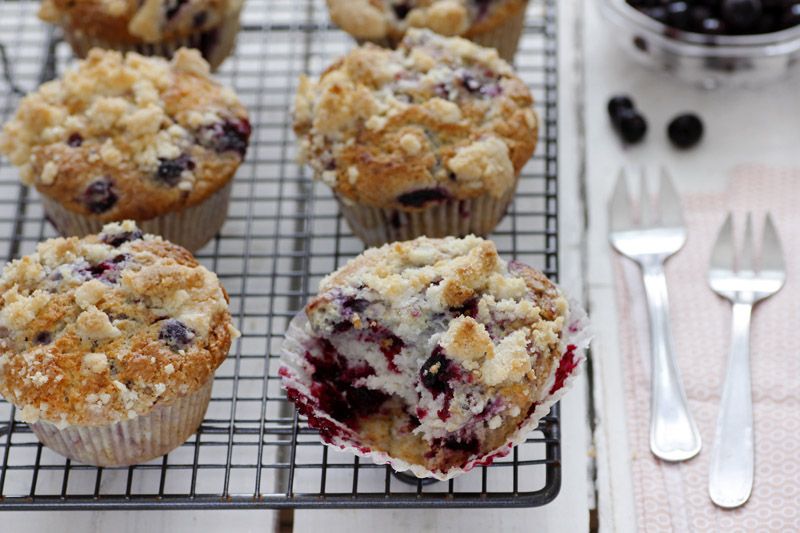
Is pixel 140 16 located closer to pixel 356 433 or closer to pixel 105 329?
pixel 105 329

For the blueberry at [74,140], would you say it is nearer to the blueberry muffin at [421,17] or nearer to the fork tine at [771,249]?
the blueberry muffin at [421,17]

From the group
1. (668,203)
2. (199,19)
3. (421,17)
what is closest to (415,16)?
(421,17)

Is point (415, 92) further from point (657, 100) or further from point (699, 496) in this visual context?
point (699, 496)

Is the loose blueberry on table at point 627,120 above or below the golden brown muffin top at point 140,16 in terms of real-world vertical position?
below

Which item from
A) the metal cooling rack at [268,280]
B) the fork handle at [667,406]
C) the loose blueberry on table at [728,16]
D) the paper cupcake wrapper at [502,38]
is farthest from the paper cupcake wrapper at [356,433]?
the loose blueberry on table at [728,16]

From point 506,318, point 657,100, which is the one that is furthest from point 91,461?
point 657,100
